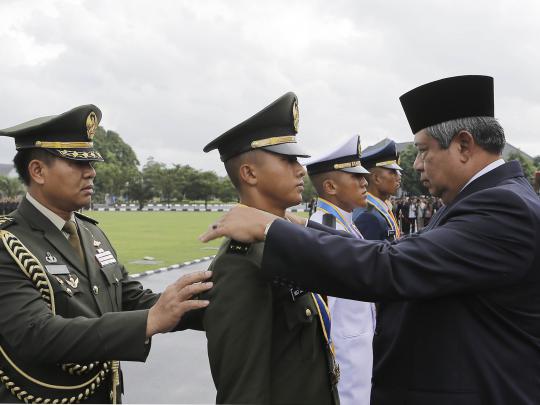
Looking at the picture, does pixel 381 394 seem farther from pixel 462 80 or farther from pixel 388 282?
pixel 462 80

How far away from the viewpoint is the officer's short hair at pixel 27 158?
2473 millimetres

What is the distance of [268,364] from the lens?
1.81 m

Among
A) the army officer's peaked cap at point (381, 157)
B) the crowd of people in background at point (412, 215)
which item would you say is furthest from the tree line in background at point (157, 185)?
the army officer's peaked cap at point (381, 157)

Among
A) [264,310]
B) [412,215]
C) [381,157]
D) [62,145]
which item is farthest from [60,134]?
[412,215]

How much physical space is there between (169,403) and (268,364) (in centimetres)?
322

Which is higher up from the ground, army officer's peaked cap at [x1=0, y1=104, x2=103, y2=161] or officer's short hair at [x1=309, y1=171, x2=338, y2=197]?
army officer's peaked cap at [x1=0, y1=104, x2=103, y2=161]

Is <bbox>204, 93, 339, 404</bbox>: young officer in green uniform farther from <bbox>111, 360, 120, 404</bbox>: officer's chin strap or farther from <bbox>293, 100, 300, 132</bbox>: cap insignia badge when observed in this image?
<bbox>111, 360, 120, 404</bbox>: officer's chin strap

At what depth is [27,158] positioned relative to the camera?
2510mm

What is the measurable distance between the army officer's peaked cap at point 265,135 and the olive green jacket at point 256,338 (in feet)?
1.45

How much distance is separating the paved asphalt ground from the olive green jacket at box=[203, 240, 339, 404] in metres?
2.99

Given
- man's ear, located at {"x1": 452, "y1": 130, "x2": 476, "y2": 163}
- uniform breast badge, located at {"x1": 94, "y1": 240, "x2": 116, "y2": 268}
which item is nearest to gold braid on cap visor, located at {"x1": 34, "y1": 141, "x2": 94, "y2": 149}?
uniform breast badge, located at {"x1": 94, "y1": 240, "x2": 116, "y2": 268}

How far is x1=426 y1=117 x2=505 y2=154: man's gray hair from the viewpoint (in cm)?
193

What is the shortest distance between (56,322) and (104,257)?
0.66 m

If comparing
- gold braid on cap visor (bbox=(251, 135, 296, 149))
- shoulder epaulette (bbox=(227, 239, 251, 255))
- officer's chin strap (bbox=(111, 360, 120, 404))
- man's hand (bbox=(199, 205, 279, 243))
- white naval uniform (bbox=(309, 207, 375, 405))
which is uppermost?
→ gold braid on cap visor (bbox=(251, 135, 296, 149))
